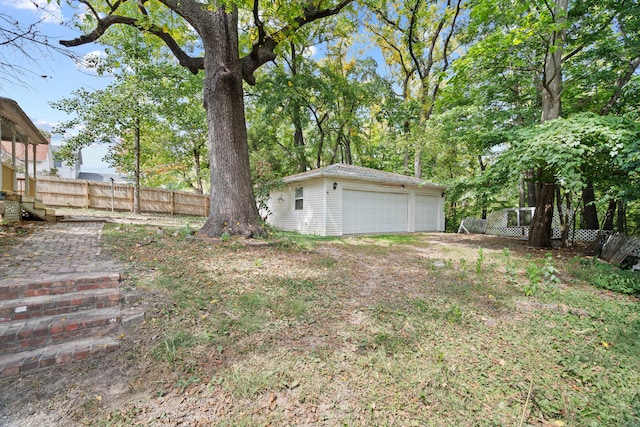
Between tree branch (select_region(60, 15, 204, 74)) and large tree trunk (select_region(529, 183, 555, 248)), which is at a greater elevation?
tree branch (select_region(60, 15, 204, 74))

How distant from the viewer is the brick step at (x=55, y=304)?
2557 millimetres

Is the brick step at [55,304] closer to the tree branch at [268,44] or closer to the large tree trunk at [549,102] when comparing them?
the tree branch at [268,44]

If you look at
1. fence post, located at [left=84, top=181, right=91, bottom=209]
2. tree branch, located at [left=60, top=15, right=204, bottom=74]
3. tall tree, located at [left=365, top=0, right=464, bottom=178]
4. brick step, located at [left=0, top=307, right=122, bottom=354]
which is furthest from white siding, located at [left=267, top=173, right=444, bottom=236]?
fence post, located at [left=84, top=181, right=91, bottom=209]

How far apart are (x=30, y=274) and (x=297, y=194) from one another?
30.3ft

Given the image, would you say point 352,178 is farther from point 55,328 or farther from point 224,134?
point 55,328

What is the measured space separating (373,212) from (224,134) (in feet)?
23.6

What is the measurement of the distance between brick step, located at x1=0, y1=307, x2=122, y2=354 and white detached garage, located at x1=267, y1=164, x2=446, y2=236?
7.94m

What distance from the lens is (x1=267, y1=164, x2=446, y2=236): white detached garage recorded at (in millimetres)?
10430

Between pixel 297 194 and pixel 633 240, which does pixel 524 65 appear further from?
pixel 297 194

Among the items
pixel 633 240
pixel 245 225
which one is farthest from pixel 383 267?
pixel 633 240

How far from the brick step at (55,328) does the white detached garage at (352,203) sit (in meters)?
7.94

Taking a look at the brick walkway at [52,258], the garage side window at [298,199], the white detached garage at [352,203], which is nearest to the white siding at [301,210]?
the white detached garage at [352,203]

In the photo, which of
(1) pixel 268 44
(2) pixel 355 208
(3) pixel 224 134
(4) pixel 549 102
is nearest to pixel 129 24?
(1) pixel 268 44

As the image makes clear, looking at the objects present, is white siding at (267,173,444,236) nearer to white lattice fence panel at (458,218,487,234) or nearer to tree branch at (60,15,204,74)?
white lattice fence panel at (458,218,487,234)
